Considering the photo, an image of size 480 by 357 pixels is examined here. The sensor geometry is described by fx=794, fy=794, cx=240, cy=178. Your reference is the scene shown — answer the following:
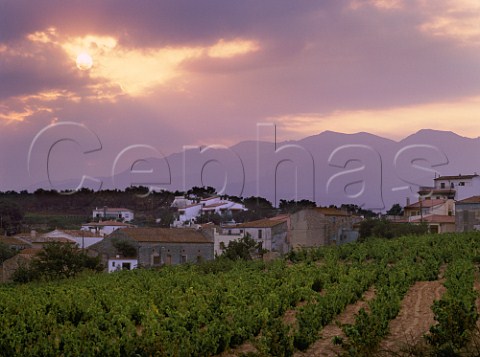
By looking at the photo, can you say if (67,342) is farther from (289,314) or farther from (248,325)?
(289,314)

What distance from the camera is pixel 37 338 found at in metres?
12.3

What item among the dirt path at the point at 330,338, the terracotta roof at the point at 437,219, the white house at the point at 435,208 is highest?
the white house at the point at 435,208

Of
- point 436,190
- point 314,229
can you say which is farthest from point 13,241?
point 436,190

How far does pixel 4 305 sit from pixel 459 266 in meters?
9.47

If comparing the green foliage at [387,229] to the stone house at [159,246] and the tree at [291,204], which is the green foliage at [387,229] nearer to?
the stone house at [159,246]

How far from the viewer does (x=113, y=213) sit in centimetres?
8275

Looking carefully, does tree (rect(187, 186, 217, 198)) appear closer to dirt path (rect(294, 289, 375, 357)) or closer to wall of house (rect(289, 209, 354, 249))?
wall of house (rect(289, 209, 354, 249))

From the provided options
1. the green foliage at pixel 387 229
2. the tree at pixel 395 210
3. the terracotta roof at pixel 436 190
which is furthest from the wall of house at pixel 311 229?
the tree at pixel 395 210

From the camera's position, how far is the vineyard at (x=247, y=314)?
34.4 ft

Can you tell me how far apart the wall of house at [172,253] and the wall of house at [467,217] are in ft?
47.5

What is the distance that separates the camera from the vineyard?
34.4 ft

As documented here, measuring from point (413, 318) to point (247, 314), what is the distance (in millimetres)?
2710

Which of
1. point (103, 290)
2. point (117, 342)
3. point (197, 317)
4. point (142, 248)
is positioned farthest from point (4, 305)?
point (142, 248)

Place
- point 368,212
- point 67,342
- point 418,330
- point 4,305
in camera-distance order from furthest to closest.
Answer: point 368,212
point 4,305
point 418,330
point 67,342
